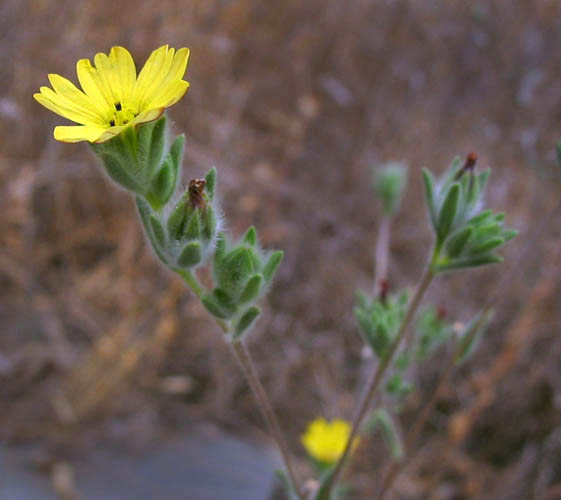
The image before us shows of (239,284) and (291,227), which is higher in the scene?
(291,227)

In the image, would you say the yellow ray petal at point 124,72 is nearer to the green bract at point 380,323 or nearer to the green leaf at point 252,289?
→ the green leaf at point 252,289

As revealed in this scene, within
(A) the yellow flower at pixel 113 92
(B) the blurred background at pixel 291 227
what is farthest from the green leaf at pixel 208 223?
(B) the blurred background at pixel 291 227

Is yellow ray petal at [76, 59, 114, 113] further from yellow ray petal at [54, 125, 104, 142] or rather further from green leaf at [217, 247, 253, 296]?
green leaf at [217, 247, 253, 296]

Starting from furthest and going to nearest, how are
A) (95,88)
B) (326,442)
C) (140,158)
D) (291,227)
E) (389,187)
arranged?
(291,227) → (389,187) → (326,442) → (95,88) → (140,158)

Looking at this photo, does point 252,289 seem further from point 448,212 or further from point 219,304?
point 448,212

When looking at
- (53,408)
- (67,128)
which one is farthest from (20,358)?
(67,128)

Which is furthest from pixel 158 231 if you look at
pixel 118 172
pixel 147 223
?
pixel 118 172

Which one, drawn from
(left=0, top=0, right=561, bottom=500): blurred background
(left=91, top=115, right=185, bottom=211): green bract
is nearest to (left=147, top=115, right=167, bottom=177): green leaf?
(left=91, top=115, right=185, bottom=211): green bract
